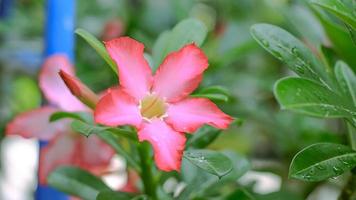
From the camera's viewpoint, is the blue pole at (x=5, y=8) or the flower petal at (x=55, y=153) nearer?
the flower petal at (x=55, y=153)

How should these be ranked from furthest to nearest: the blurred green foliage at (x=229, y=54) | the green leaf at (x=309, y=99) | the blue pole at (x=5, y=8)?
the blue pole at (x=5, y=8), the blurred green foliage at (x=229, y=54), the green leaf at (x=309, y=99)

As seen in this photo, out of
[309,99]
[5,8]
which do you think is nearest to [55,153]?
[309,99]

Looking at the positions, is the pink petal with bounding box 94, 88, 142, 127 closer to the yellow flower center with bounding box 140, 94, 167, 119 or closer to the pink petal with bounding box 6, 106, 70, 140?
the yellow flower center with bounding box 140, 94, 167, 119

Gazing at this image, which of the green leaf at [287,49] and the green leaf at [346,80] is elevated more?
the green leaf at [287,49]

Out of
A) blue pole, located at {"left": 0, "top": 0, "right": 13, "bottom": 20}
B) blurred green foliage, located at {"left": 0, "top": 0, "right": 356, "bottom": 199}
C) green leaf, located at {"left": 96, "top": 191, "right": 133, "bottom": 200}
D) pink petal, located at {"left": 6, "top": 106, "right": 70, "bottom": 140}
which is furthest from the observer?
blue pole, located at {"left": 0, "top": 0, "right": 13, "bottom": 20}

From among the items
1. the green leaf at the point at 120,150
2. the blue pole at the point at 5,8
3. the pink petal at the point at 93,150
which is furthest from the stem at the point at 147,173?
the blue pole at the point at 5,8

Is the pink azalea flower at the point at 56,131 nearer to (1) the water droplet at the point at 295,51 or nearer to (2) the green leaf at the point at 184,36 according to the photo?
(2) the green leaf at the point at 184,36

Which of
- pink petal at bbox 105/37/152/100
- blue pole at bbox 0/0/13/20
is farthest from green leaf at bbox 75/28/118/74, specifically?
blue pole at bbox 0/0/13/20

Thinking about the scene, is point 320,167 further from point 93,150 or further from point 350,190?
point 93,150
